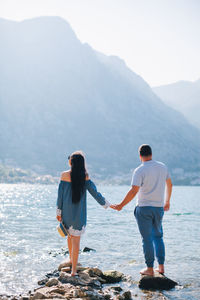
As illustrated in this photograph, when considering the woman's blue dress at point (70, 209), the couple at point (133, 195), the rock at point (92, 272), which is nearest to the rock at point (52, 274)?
the rock at point (92, 272)

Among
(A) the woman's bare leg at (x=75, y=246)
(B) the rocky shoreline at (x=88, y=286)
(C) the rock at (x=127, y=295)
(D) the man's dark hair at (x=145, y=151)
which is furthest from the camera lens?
(D) the man's dark hair at (x=145, y=151)

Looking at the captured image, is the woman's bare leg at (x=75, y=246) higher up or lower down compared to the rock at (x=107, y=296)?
higher up

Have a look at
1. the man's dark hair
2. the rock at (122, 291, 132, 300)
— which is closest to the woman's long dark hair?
the man's dark hair

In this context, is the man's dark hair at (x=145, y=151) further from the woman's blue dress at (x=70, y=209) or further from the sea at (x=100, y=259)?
the sea at (x=100, y=259)

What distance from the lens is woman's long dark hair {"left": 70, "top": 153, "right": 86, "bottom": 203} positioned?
9805 mm

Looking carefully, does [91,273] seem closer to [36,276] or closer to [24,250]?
[36,276]

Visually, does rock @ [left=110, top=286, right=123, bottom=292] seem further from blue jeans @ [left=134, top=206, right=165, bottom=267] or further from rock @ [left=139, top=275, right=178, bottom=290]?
blue jeans @ [left=134, top=206, right=165, bottom=267]

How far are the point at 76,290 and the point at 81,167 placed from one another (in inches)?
129

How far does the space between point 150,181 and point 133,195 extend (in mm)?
642

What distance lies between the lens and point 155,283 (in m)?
10.7

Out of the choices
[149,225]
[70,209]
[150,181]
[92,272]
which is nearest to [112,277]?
[92,272]

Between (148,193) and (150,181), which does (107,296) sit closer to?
(148,193)

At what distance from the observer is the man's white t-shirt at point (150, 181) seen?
1010 centimetres

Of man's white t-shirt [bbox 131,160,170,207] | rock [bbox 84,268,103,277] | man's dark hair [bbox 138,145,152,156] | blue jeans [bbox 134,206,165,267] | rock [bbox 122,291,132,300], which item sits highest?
man's dark hair [bbox 138,145,152,156]
